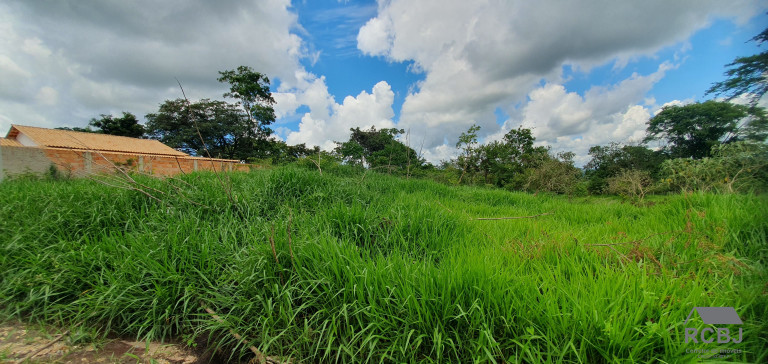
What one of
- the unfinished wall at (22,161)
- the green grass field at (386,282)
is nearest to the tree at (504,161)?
the green grass field at (386,282)

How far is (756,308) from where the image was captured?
104 centimetres

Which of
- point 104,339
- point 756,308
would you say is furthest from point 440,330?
point 104,339

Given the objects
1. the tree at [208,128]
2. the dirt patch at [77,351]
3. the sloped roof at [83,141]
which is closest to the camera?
the dirt patch at [77,351]

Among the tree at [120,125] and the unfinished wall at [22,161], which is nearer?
the unfinished wall at [22,161]

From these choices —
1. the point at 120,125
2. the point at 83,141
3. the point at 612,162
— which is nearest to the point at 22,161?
the point at 83,141

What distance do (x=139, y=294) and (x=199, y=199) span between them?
1487mm

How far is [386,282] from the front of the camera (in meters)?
1.42

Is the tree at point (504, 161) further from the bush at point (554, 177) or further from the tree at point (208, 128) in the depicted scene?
the tree at point (208, 128)

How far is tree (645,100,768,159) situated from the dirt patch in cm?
280

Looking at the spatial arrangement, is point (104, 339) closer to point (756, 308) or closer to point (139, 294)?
point (139, 294)

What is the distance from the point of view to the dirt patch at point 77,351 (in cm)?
130

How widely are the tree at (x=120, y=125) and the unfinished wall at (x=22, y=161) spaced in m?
32.2

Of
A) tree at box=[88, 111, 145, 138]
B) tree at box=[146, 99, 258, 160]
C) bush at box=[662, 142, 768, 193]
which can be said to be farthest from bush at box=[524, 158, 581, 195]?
tree at box=[88, 111, 145, 138]

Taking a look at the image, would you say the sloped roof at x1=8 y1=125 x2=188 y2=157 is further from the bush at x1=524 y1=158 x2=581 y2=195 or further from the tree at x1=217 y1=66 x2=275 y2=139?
the bush at x1=524 y1=158 x2=581 y2=195
